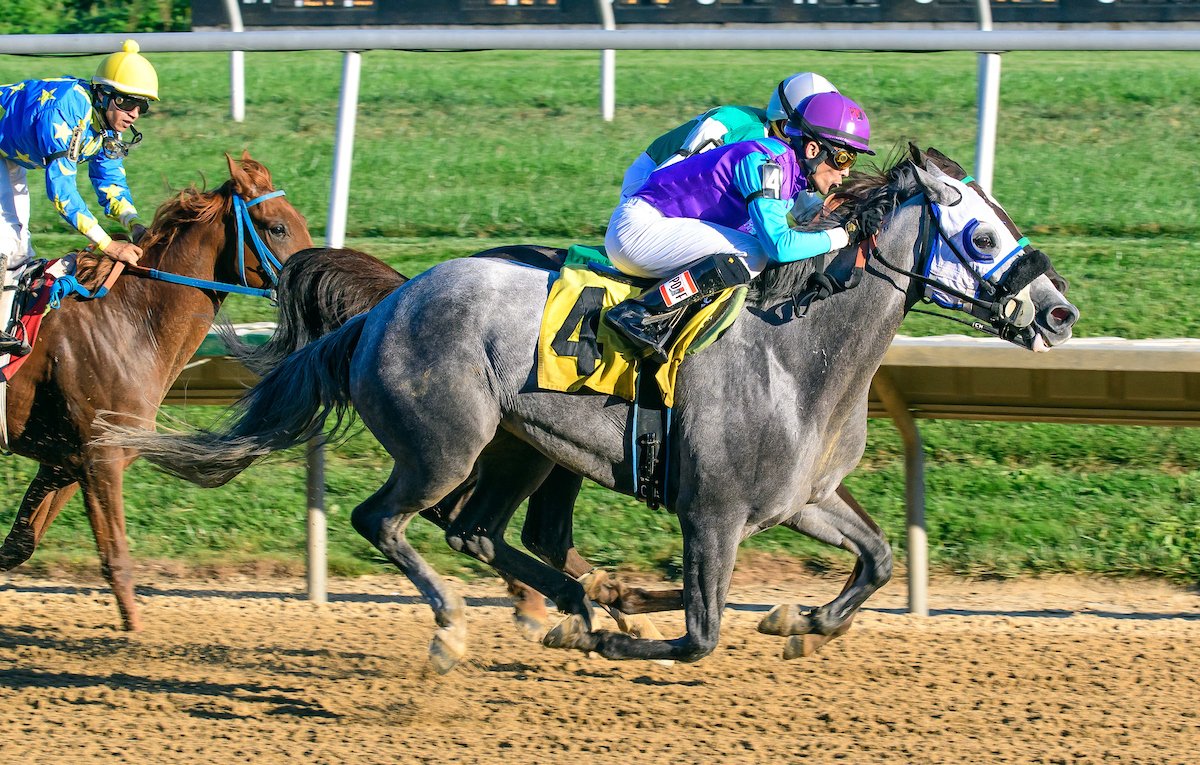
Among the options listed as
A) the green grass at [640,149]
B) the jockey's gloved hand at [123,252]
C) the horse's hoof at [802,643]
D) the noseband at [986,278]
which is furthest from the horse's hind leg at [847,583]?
the jockey's gloved hand at [123,252]

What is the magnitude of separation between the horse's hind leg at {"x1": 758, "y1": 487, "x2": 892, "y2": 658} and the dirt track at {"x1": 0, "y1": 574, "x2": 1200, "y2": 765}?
15 centimetres

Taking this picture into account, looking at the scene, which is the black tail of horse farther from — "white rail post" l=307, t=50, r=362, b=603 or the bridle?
the bridle

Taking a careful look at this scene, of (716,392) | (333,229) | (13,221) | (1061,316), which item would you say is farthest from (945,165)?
(13,221)

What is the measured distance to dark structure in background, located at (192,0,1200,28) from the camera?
7621mm

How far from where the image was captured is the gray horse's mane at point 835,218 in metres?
4.26

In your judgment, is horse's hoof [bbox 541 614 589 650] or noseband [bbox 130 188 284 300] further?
noseband [bbox 130 188 284 300]

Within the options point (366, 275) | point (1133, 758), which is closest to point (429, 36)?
point (366, 275)

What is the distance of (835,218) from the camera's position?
14.0 ft

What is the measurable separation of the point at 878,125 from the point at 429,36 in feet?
8.77

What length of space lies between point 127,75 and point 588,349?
2.12 meters

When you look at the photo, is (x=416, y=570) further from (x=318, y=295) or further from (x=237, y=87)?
(x=237, y=87)

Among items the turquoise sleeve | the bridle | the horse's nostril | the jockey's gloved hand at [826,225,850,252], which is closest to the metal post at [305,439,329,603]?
the turquoise sleeve

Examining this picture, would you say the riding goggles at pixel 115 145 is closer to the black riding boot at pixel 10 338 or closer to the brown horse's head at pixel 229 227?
the brown horse's head at pixel 229 227

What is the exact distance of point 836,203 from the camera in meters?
4.35
